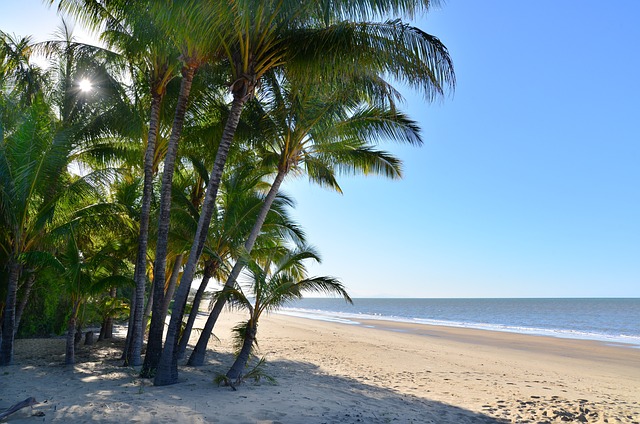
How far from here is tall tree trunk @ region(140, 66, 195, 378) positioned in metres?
8.45

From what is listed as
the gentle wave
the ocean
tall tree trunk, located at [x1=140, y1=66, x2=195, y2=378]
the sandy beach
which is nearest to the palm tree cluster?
tall tree trunk, located at [x1=140, y1=66, x2=195, y2=378]

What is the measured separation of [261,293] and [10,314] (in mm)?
5240

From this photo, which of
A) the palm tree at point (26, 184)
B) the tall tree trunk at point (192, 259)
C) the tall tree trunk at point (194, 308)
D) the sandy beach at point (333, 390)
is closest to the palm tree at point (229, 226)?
the tall tree trunk at point (194, 308)

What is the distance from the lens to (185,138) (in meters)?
11.5

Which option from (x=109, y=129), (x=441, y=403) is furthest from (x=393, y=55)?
(x=109, y=129)

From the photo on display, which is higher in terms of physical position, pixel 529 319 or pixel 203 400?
pixel 529 319

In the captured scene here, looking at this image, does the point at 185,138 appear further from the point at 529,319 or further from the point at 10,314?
the point at 529,319

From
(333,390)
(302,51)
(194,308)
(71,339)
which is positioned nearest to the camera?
(302,51)

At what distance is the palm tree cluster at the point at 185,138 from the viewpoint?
24.5 ft

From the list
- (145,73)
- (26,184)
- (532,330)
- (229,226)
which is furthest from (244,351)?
(532,330)

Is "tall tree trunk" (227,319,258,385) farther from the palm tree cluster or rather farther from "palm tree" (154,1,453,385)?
"palm tree" (154,1,453,385)

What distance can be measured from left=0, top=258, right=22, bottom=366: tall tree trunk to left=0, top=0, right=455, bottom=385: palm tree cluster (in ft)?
0.13

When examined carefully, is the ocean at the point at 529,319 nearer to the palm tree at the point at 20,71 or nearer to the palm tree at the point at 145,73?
the palm tree at the point at 145,73

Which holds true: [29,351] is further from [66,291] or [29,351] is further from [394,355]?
[394,355]
